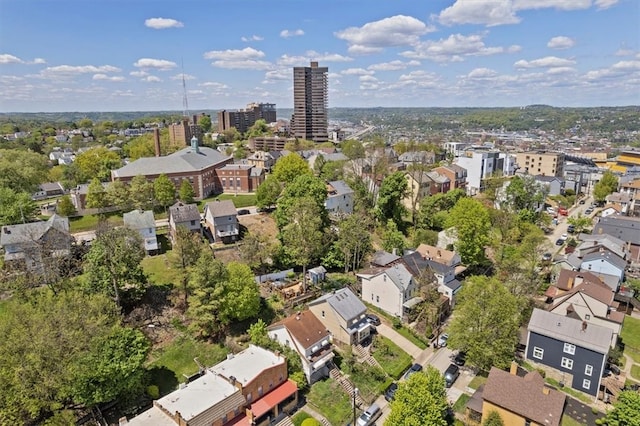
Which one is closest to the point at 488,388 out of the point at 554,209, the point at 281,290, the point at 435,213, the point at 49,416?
the point at 281,290

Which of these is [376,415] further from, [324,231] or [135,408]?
[324,231]

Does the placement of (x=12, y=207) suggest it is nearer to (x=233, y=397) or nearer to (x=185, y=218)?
(x=185, y=218)

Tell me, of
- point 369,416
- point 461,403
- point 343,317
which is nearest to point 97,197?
point 343,317

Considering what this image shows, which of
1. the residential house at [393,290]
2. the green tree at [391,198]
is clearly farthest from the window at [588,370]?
the green tree at [391,198]

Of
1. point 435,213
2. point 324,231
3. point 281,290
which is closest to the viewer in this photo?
point 281,290

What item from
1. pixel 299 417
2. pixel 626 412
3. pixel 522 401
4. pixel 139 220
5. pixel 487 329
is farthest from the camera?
pixel 139 220

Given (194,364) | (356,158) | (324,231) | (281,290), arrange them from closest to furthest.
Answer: (194,364), (281,290), (324,231), (356,158)

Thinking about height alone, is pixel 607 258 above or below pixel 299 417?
above
